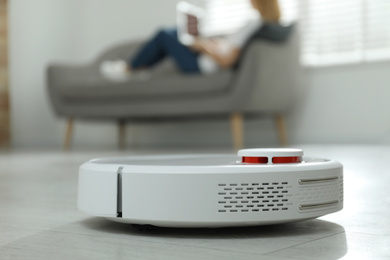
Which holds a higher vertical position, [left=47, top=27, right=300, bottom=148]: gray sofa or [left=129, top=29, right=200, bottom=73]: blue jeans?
[left=129, top=29, right=200, bottom=73]: blue jeans

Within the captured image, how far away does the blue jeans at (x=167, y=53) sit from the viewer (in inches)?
142

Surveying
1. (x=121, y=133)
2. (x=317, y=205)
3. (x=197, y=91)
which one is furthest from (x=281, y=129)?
(x=317, y=205)

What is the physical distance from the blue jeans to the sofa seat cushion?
0.26 feet

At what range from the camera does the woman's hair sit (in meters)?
3.43

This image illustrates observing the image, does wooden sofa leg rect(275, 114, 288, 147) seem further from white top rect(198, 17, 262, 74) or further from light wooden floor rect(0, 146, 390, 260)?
light wooden floor rect(0, 146, 390, 260)

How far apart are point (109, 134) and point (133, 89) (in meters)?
1.28

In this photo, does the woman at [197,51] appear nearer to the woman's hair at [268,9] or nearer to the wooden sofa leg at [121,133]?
the woman's hair at [268,9]

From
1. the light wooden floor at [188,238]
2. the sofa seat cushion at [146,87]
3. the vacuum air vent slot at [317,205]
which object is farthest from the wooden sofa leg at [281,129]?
the vacuum air vent slot at [317,205]

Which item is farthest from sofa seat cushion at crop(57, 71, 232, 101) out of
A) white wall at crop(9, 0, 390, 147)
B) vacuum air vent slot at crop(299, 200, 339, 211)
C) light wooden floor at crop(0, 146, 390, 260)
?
vacuum air vent slot at crop(299, 200, 339, 211)

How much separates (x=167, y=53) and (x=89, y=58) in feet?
5.63

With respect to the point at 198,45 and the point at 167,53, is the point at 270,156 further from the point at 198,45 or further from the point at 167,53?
the point at 167,53

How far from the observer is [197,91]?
11.7ft

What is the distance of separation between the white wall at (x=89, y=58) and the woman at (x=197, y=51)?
78 centimetres

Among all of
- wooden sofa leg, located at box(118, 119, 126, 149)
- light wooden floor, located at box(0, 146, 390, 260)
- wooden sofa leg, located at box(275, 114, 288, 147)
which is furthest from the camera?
wooden sofa leg, located at box(118, 119, 126, 149)
